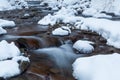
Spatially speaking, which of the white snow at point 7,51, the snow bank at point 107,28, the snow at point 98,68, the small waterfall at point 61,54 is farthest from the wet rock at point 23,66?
the snow bank at point 107,28

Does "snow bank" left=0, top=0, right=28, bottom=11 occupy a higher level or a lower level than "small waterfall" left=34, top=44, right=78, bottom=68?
lower

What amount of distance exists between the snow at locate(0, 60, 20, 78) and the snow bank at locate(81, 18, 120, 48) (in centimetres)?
359

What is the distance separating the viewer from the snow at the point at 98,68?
495 cm

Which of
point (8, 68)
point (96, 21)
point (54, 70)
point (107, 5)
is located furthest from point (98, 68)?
point (107, 5)

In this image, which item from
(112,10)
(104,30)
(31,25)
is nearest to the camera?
(104,30)

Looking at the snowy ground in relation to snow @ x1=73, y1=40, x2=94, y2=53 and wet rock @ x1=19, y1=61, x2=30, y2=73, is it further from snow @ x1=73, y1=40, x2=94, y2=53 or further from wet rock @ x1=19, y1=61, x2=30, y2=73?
wet rock @ x1=19, y1=61, x2=30, y2=73

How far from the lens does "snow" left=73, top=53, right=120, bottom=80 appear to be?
4.95m

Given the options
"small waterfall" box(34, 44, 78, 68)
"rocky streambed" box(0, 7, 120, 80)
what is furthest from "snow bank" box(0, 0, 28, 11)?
"small waterfall" box(34, 44, 78, 68)

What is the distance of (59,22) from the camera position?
1095 cm

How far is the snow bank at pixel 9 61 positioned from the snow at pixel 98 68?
1304mm

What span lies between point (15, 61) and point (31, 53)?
57.8 inches

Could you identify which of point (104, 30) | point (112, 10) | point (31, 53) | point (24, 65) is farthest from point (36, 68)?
point (112, 10)

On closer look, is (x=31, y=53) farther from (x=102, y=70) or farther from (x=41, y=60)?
(x=102, y=70)

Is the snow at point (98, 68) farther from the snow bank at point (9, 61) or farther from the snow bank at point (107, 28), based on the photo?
the snow bank at point (107, 28)
